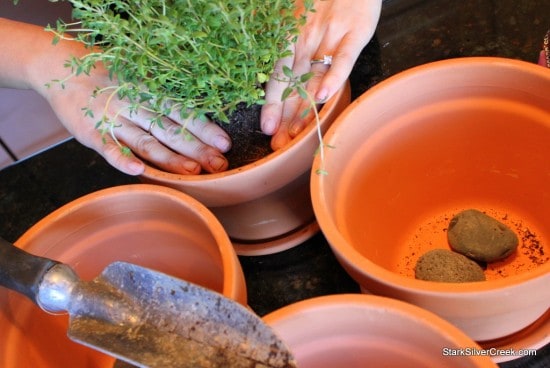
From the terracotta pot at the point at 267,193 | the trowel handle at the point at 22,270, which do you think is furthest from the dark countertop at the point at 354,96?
the trowel handle at the point at 22,270

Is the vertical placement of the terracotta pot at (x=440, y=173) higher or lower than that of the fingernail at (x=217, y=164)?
lower

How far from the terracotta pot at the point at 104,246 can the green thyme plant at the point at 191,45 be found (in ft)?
0.33

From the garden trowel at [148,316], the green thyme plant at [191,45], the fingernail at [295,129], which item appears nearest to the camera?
the garden trowel at [148,316]

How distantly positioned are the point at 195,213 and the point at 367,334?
21 centimetres

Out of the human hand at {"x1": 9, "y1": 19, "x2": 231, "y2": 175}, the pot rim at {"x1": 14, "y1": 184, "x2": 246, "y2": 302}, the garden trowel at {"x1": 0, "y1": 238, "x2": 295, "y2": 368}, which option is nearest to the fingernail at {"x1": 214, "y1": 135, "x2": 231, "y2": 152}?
the human hand at {"x1": 9, "y1": 19, "x2": 231, "y2": 175}

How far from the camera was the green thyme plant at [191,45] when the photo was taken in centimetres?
54

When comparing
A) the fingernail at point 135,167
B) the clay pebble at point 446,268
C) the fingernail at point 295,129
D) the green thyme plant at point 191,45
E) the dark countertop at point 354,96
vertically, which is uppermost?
the green thyme plant at point 191,45

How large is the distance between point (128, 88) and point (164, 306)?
25cm

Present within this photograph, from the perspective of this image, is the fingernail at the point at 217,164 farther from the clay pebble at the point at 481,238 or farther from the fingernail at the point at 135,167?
the clay pebble at the point at 481,238

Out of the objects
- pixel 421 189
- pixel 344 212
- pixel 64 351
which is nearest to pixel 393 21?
pixel 421 189

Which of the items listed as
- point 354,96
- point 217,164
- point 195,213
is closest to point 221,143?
point 217,164

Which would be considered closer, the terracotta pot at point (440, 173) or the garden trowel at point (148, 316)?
the garden trowel at point (148, 316)

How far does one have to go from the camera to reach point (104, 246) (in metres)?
0.67

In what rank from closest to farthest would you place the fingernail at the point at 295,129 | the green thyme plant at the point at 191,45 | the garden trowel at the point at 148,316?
the garden trowel at the point at 148,316 → the green thyme plant at the point at 191,45 → the fingernail at the point at 295,129
